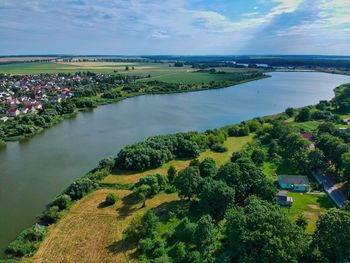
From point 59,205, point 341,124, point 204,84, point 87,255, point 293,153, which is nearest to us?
point 87,255

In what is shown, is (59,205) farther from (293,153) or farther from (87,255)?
(293,153)

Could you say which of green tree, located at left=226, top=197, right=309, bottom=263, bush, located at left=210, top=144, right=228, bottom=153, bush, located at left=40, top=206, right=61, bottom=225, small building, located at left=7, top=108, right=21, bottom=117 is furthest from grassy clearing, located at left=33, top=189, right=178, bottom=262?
small building, located at left=7, top=108, right=21, bottom=117

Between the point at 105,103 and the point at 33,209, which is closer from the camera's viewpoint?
the point at 33,209

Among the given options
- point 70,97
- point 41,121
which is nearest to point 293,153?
point 41,121

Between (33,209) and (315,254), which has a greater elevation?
(315,254)

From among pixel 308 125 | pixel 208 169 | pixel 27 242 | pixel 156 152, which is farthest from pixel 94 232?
pixel 308 125

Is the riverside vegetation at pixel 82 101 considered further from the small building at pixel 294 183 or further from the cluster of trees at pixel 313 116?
the cluster of trees at pixel 313 116
